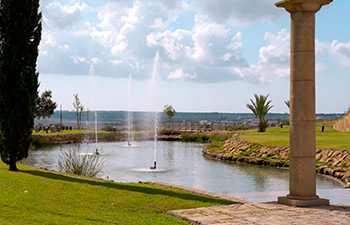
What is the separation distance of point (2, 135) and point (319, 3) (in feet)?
30.1

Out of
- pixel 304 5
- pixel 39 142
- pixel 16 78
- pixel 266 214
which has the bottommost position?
pixel 39 142

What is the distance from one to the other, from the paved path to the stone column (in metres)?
0.60

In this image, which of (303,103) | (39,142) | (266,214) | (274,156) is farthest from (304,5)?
(39,142)

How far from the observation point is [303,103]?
9.15m

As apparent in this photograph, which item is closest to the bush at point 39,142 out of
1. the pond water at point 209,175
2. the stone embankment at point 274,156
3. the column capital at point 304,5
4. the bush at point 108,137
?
the bush at point 108,137

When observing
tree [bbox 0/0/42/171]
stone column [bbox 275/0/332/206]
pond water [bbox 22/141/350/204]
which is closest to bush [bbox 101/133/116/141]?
pond water [bbox 22/141/350/204]

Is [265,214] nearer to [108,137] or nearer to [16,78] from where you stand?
[16,78]

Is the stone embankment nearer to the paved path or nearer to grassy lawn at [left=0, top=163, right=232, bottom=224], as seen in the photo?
the paved path

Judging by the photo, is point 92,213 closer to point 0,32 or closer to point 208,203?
point 208,203

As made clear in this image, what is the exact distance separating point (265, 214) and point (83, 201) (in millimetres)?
3680

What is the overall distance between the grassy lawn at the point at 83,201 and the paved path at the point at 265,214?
1.39ft

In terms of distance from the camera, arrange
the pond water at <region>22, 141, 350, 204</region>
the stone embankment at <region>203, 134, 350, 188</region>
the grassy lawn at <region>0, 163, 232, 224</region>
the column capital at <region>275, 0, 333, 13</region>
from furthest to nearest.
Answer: the stone embankment at <region>203, 134, 350, 188</region> < the pond water at <region>22, 141, 350, 204</region> < the column capital at <region>275, 0, 333, 13</region> < the grassy lawn at <region>0, 163, 232, 224</region>

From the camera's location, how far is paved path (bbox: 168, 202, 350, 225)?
7328 mm

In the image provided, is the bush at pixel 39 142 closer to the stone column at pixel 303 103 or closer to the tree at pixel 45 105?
the tree at pixel 45 105
